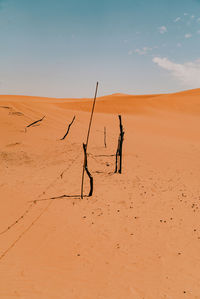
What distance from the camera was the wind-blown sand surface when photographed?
4.24 meters

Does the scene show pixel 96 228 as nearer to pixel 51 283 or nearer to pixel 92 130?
pixel 51 283

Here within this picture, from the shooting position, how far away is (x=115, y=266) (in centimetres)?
467

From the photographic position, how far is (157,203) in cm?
736

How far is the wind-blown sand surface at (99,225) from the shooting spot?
4.24 m

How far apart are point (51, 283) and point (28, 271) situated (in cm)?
62

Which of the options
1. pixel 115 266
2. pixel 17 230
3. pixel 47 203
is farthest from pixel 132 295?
pixel 47 203

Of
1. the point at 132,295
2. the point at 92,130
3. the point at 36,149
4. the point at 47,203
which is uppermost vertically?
the point at 92,130

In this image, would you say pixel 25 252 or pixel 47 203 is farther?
pixel 47 203

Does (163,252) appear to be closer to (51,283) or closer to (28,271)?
(51,283)

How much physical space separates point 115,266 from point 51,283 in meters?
1.39

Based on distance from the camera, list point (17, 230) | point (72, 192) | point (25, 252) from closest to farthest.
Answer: point (25, 252) → point (17, 230) → point (72, 192)

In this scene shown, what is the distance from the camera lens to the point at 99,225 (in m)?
6.06

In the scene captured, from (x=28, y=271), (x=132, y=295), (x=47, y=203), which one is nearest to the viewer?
(x=132, y=295)

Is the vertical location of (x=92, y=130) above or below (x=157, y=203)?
above
